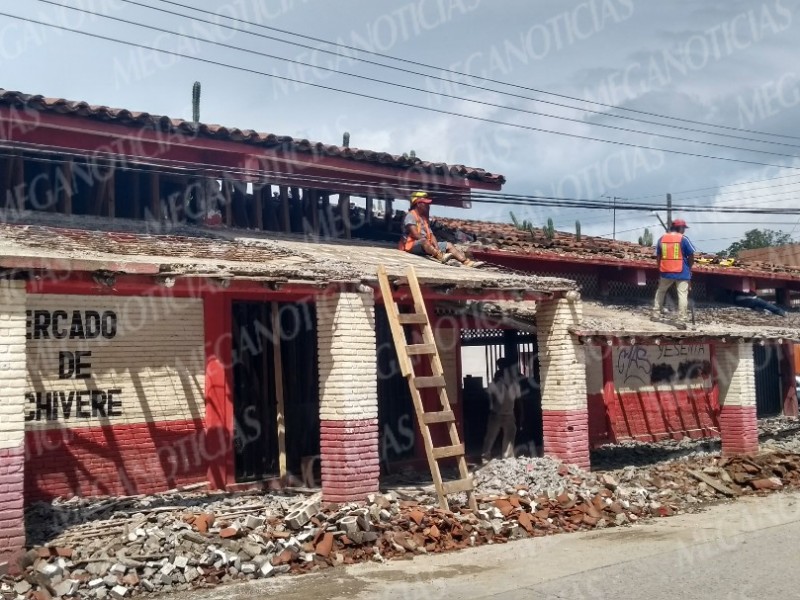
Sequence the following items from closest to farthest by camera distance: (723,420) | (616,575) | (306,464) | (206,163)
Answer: (616,575) < (306,464) < (206,163) < (723,420)

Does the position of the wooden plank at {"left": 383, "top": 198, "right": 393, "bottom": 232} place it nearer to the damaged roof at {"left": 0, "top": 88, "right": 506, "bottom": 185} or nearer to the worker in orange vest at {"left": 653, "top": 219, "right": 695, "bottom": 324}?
the damaged roof at {"left": 0, "top": 88, "right": 506, "bottom": 185}

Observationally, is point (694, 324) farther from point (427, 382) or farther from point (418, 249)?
point (427, 382)

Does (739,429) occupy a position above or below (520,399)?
below

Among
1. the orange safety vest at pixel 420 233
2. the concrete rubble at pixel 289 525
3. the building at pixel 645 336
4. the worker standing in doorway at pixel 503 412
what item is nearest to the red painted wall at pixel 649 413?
the building at pixel 645 336

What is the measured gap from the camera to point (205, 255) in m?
10.9

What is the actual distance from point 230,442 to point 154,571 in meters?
3.59

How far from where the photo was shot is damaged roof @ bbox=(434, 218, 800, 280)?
56.0ft

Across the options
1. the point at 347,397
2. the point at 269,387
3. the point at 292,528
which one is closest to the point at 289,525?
the point at 292,528

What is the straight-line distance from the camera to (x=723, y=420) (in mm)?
15570

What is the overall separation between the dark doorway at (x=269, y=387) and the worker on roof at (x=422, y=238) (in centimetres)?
276

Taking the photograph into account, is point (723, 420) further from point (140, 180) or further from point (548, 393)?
point (140, 180)

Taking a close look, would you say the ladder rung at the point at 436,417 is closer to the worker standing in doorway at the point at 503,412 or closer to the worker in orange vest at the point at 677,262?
the worker standing in doorway at the point at 503,412

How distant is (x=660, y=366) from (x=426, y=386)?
965cm

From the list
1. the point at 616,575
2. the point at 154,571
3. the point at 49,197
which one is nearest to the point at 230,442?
the point at 154,571
